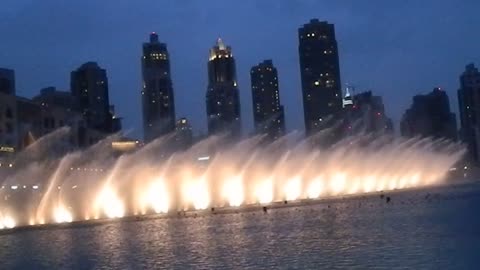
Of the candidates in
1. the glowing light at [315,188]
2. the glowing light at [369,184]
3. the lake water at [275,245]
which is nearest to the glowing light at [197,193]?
the glowing light at [315,188]

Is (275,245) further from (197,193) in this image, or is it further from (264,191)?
(264,191)

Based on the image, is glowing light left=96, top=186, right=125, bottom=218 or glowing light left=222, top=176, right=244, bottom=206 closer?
glowing light left=96, top=186, right=125, bottom=218

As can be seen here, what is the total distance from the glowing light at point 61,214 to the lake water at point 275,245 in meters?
29.4

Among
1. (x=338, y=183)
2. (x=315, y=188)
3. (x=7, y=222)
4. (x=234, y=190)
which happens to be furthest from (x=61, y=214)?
(x=338, y=183)

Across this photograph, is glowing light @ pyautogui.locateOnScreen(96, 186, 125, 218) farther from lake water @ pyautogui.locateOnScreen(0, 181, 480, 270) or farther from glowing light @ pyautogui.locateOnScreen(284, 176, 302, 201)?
lake water @ pyautogui.locateOnScreen(0, 181, 480, 270)

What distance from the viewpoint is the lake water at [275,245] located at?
27.8m

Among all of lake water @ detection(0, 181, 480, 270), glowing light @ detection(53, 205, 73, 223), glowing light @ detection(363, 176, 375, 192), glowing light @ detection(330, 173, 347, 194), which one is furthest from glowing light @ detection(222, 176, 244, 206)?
lake water @ detection(0, 181, 480, 270)

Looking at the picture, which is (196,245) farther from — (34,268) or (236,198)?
(236,198)

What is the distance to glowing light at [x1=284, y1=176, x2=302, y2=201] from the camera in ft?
366

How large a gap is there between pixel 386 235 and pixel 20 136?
100 meters

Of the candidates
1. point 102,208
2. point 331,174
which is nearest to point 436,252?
point 102,208

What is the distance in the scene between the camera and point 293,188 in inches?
4535

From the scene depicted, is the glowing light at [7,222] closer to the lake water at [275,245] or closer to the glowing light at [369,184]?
the lake water at [275,245]

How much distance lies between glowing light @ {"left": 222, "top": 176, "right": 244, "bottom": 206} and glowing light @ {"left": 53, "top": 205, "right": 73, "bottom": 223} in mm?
23825
